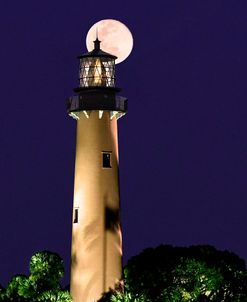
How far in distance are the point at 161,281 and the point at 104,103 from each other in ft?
36.4

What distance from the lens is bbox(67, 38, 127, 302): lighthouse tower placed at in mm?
72688

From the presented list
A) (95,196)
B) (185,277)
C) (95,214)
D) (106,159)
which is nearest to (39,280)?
(95,214)

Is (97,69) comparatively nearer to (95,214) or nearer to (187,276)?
(95,214)

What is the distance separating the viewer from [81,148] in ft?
242

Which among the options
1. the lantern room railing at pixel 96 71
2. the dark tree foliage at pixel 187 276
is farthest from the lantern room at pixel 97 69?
the dark tree foliage at pixel 187 276

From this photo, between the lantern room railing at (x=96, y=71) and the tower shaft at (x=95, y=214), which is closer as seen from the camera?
the tower shaft at (x=95, y=214)

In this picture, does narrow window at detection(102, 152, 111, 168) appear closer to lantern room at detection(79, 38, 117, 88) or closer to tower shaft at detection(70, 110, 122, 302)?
tower shaft at detection(70, 110, 122, 302)

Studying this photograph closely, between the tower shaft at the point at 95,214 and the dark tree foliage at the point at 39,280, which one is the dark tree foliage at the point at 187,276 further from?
the dark tree foliage at the point at 39,280

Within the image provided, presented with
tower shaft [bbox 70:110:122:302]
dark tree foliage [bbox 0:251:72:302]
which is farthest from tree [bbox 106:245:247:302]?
dark tree foliage [bbox 0:251:72:302]

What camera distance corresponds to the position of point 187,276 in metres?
67.9

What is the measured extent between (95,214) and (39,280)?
14.8ft

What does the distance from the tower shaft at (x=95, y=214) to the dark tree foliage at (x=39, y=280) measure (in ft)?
3.13

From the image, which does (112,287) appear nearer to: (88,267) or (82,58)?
(88,267)

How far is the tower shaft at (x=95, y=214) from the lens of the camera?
72.7m
